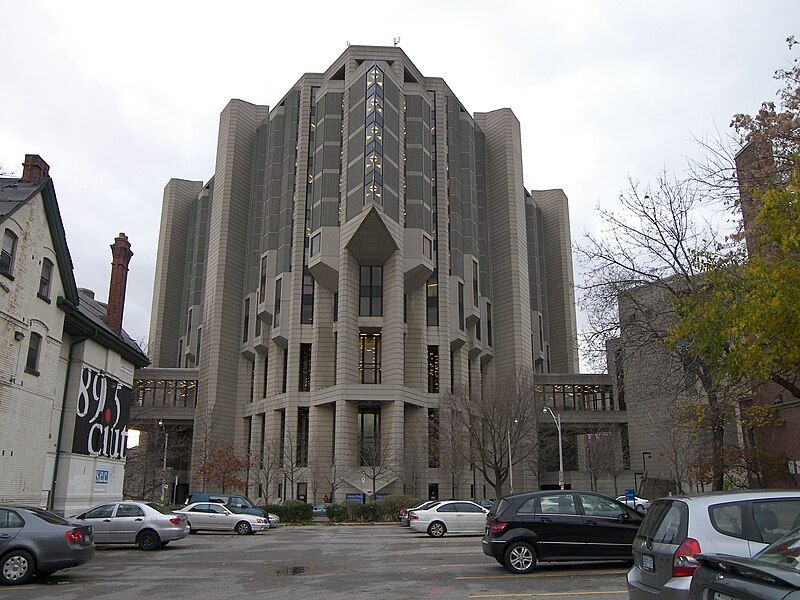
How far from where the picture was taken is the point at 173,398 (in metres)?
80.0

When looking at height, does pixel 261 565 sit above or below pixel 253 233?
below

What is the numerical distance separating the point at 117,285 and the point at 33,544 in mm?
23074

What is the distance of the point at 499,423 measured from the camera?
163 ft

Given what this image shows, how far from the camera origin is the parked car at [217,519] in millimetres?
28031

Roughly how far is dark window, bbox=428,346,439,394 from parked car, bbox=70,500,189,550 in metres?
48.7

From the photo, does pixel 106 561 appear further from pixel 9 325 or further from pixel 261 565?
pixel 9 325

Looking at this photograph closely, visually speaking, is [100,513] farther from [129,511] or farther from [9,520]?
[9,520]

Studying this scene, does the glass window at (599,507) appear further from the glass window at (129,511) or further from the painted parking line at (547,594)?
the glass window at (129,511)

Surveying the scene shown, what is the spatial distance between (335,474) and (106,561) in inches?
1617

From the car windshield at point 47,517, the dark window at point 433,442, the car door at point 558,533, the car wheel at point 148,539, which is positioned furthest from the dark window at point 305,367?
the car door at point 558,533

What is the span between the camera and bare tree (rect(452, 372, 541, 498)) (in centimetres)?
4959

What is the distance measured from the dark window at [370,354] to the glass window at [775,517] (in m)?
60.9

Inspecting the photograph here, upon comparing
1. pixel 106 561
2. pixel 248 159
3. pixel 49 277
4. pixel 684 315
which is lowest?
pixel 106 561

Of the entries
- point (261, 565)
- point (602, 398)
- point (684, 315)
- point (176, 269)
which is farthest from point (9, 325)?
point (176, 269)
